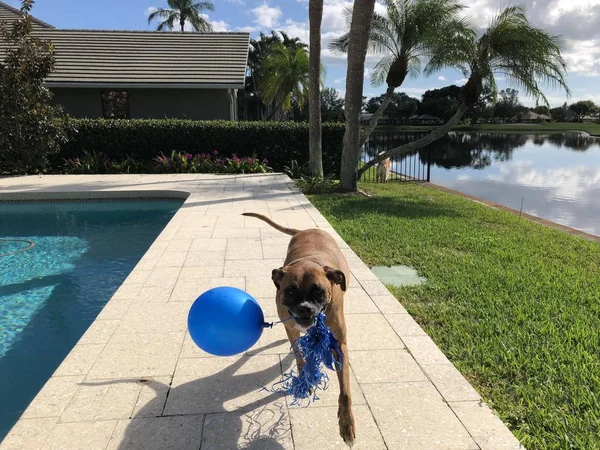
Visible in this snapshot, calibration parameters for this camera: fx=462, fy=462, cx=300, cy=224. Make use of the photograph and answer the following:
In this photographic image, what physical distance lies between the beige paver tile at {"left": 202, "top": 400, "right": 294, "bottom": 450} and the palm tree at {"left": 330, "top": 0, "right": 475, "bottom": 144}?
1094cm

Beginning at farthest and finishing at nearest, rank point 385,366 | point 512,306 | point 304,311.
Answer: point 512,306, point 385,366, point 304,311

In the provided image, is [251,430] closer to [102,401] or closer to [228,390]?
[228,390]

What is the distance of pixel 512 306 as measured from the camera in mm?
4219

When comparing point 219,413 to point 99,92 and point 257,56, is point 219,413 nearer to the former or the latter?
point 99,92

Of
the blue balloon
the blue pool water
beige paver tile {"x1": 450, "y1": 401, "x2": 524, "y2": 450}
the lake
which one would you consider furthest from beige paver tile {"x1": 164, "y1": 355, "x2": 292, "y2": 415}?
the lake

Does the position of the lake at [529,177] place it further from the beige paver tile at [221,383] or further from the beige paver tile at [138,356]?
the beige paver tile at [138,356]

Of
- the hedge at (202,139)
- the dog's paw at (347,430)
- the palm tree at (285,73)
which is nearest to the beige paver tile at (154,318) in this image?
the dog's paw at (347,430)

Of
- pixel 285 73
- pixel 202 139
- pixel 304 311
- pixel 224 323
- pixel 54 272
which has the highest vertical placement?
pixel 285 73

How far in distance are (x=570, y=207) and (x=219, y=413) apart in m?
12.5

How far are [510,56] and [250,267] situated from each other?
902 centimetres

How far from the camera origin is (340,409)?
2338 mm

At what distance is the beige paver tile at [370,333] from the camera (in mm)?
3430

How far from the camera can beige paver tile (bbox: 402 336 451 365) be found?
323cm

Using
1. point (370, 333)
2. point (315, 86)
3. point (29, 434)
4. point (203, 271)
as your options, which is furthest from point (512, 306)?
point (315, 86)
